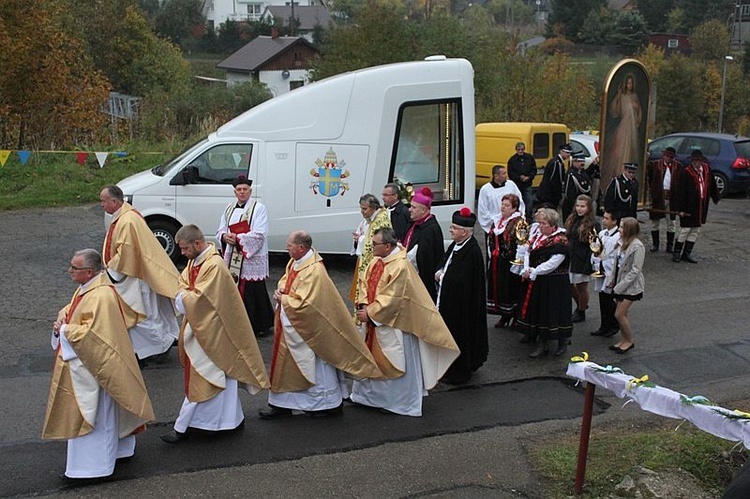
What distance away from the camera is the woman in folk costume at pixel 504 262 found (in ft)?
32.1

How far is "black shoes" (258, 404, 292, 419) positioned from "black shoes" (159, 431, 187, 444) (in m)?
0.77

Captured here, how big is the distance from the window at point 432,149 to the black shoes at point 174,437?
6.41 m

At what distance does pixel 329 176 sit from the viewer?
492 inches

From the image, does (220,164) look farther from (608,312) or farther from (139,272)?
(608,312)

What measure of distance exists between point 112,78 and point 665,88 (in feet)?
98.1

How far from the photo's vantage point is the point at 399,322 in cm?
756

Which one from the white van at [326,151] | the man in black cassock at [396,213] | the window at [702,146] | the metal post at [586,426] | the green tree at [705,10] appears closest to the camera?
the metal post at [586,426]

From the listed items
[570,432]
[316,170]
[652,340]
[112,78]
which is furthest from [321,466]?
[112,78]

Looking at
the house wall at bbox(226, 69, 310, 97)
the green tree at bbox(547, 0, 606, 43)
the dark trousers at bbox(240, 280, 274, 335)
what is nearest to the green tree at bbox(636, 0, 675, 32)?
the green tree at bbox(547, 0, 606, 43)

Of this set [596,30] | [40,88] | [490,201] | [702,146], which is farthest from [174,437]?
[596,30]

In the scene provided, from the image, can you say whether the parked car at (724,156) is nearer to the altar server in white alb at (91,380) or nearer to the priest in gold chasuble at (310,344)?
the priest in gold chasuble at (310,344)

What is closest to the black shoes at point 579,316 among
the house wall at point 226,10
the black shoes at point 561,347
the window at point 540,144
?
the black shoes at point 561,347

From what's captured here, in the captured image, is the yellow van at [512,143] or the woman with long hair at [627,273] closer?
the woman with long hair at [627,273]

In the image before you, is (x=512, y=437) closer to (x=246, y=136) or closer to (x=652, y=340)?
(x=652, y=340)
